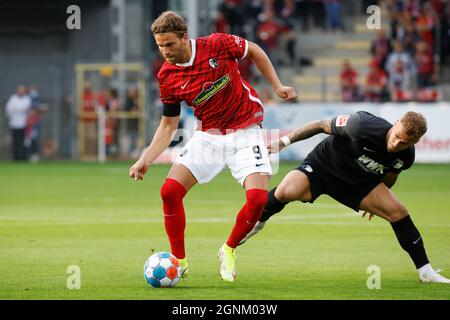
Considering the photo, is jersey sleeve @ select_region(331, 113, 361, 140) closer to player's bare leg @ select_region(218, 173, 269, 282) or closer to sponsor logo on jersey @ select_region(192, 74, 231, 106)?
player's bare leg @ select_region(218, 173, 269, 282)

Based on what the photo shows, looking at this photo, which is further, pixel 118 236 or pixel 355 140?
pixel 118 236

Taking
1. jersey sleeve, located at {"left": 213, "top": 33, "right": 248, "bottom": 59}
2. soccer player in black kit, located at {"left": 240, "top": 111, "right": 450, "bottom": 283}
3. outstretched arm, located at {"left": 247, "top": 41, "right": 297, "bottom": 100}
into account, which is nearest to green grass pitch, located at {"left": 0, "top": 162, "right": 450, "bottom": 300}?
soccer player in black kit, located at {"left": 240, "top": 111, "right": 450, "bottom": 283}

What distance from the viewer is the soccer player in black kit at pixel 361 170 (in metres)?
9.61

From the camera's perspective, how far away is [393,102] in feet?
98.1

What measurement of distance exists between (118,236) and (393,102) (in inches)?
692

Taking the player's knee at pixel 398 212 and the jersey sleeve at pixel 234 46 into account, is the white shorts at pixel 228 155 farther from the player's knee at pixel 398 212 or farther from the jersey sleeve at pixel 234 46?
the player's knee at pixel 398 212

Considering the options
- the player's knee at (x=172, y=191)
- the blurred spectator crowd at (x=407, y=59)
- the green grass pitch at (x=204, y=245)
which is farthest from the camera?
the blurred spectator crowd at (x=407, y=59)

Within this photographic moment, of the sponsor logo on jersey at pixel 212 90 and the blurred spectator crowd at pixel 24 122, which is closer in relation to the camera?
the sponsor logo on jersey at pixel 212 90

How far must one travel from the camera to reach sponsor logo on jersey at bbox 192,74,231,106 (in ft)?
32.1

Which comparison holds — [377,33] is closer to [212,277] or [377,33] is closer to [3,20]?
[3,20]

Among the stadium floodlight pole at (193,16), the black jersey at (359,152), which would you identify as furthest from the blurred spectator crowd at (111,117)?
the black jersey at (359,152)

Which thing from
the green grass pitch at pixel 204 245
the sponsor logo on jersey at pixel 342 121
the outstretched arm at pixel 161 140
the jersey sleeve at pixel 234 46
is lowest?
the green grass pitch at pixel 204 245
